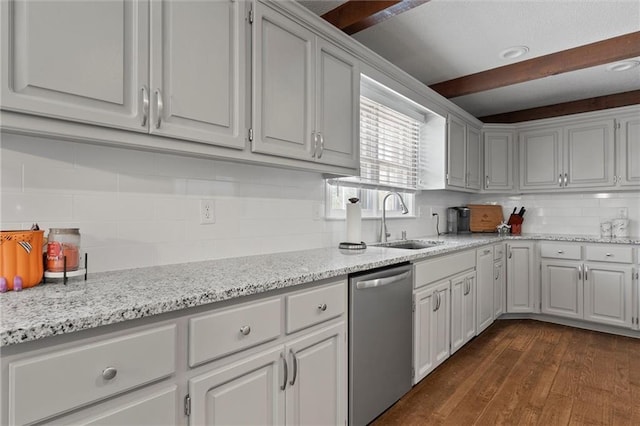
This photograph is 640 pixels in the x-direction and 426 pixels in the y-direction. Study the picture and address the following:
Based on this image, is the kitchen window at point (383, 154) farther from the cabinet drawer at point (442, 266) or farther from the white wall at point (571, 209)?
the white wall at point (571, 209)

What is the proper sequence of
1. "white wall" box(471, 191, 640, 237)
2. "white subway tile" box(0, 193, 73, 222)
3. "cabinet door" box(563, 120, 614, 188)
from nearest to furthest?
"white subway tile" box(0, 193, 73, 222), "cabinet door" box(563, 120, 614, 188), "white wall" box(471, 191, 640, 237)

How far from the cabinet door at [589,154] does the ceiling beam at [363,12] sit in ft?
9.79

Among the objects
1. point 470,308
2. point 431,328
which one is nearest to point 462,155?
point 470,308

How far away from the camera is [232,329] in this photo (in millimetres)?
1233

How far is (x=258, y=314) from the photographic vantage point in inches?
51.8

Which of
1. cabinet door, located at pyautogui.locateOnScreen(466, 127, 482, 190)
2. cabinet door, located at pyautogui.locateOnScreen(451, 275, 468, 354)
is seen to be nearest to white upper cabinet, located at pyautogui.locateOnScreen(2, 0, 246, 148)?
cabinet door, located at pyautogui.locateOnScreen(451, 275, 468, 354)

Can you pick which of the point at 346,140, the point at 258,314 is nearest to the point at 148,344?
the point at 258,314

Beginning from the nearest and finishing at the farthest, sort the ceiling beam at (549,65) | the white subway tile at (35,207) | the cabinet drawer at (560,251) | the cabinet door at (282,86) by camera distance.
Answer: the white subway tile at (35,207)
the cabinet door at (282,86)
the ceiling beam at (549,65)
the cabinet drawer at (560,251)

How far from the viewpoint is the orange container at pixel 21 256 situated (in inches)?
43.5

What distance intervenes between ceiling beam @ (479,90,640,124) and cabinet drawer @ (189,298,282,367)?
4.37 m

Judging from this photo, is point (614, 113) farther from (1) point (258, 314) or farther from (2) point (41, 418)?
(2) point (41, 418)

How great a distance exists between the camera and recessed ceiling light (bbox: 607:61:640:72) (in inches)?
118

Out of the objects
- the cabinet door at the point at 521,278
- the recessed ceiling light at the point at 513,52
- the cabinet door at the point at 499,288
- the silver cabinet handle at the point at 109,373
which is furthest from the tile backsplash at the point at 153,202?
the cabinet door at the point at 521,278

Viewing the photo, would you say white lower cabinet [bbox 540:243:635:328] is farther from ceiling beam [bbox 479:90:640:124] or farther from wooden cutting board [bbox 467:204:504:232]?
ceiling beam [bbox 479:90:640:124]
